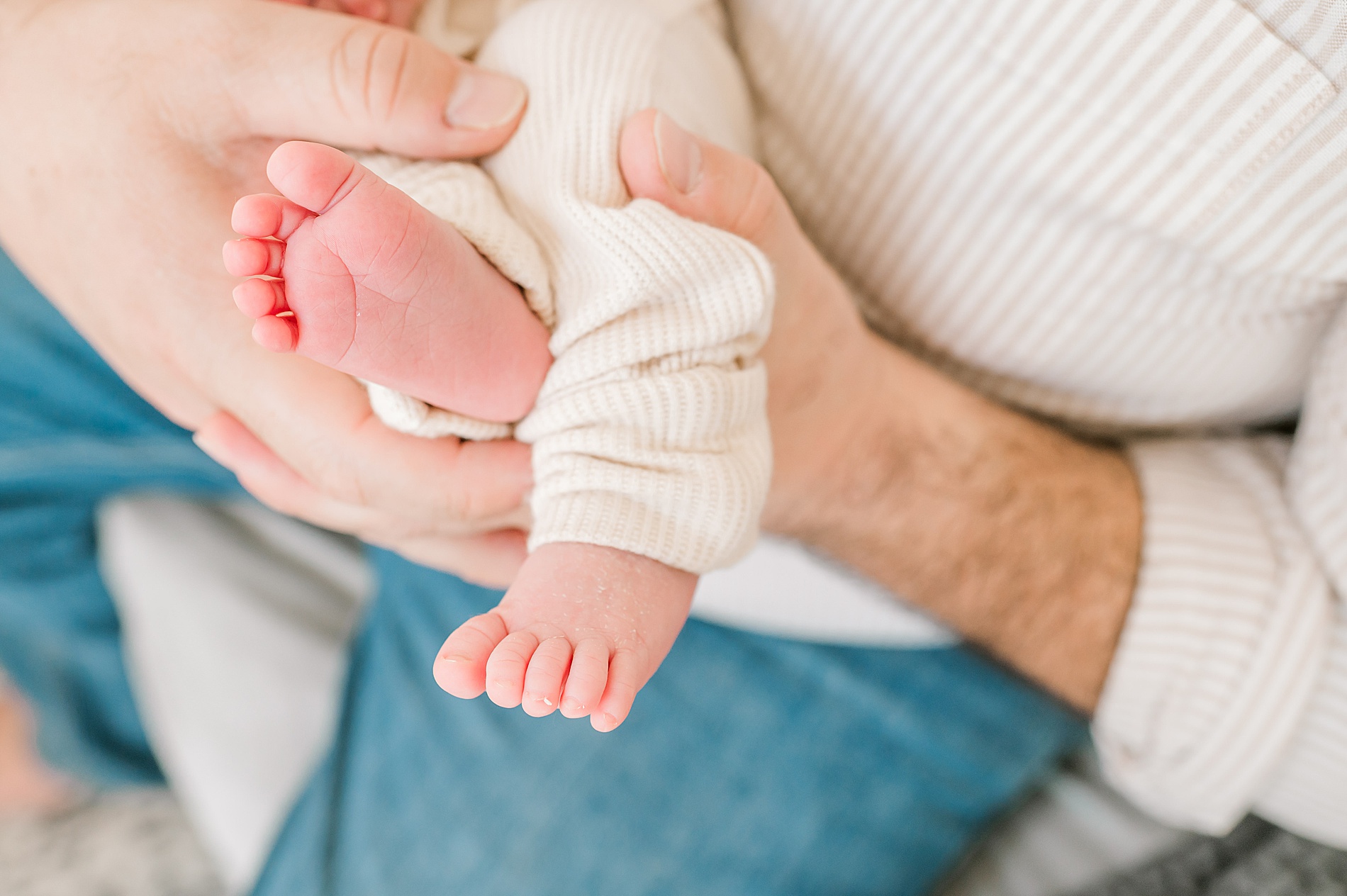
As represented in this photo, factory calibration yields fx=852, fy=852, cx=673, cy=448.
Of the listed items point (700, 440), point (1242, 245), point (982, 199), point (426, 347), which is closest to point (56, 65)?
point (426, 347)

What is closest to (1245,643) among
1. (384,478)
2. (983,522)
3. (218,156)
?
(983,522)

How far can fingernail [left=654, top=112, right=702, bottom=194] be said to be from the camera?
0.45 meters

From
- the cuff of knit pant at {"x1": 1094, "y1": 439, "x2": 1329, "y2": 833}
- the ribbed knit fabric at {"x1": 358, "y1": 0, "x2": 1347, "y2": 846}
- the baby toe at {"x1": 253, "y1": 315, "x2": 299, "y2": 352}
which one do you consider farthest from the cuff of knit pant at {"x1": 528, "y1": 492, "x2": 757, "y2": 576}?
the cuff of knit pant at {"x1": 1094, "y1": 439, "x2": 1329, "y2": 833}

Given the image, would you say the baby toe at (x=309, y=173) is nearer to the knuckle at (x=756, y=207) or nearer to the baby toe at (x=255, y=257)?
the baby toe at (x=255, y=257)

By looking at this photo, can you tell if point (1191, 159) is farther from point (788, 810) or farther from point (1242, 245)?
point (788, 810)

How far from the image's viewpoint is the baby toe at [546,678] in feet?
1.13

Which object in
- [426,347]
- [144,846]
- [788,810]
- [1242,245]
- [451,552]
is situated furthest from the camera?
[144,846]

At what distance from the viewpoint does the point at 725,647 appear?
781 mm

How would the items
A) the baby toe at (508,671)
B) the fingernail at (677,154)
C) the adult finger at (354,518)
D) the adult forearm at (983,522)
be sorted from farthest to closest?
the adult forearm at (983,522) < the adult finger at (354,518) < the fingernail at (677,154) < the baby toe at (508,671)

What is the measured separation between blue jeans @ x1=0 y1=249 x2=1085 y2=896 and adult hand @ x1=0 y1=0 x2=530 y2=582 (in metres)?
0.31

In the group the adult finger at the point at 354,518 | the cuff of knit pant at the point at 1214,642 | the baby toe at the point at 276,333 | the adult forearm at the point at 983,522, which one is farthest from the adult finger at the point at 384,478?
the cuff of knit pant at the point at 1214,642

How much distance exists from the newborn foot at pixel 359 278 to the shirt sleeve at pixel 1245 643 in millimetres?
540

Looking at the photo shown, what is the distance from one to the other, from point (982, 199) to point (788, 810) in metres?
0.52

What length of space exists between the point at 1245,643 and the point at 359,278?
0.64 meters
